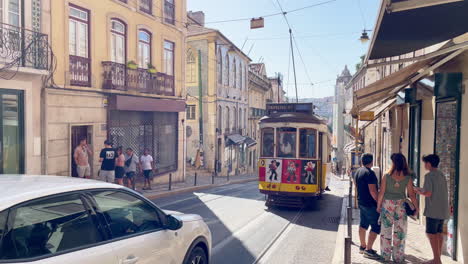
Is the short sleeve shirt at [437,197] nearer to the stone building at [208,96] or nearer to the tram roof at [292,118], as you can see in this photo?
the tram roof at [292,118]

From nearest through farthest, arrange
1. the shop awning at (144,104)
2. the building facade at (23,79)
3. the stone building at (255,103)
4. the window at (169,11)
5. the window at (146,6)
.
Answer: the building facade at (23,79) < the shop awning at (144,104) < the window at (146,6) < the window at (169,11) < the stone building at (255,103)

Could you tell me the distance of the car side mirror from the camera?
4.22m

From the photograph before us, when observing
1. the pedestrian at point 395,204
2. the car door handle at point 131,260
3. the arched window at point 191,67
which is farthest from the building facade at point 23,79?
the arched window at point 191,67

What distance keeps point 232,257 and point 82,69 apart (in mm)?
9476

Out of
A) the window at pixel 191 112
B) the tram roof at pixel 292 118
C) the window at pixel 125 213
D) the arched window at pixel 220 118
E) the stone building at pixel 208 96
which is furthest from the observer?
the arched window at pixel 220 118

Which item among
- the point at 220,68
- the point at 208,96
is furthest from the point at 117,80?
the point at 220,68

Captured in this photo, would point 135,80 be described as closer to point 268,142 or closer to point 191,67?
point 268,142

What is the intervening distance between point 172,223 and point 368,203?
144 inches

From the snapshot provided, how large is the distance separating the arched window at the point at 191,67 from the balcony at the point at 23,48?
1650 cm

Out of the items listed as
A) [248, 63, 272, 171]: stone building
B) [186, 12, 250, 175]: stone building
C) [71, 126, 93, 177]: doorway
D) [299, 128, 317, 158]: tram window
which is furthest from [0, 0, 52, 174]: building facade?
[248, 63, 272, 171]: stone building

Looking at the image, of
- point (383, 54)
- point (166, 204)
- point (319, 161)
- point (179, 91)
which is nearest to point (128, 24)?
point (179, 91)

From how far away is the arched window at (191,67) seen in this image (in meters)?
27.6

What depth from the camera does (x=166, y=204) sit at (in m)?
11.6

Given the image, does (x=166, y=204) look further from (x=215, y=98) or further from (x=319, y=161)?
(x=215, y=98)
